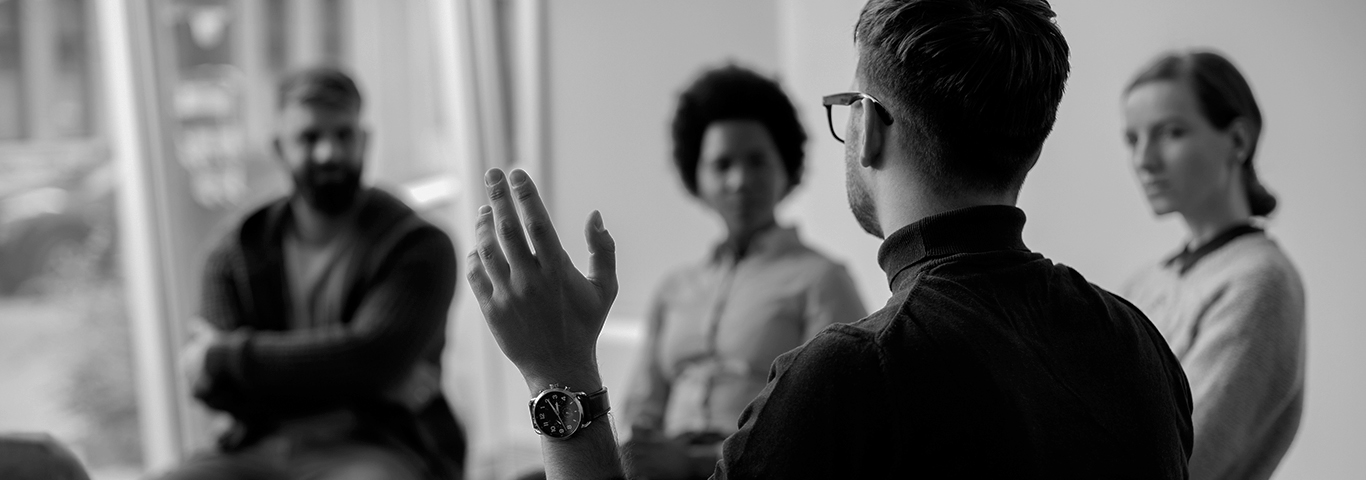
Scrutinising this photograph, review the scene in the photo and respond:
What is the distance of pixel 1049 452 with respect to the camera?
0.96 metres

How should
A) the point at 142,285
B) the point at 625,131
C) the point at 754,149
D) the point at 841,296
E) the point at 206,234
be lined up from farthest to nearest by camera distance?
1. the point at 625,131
2. the point at 206,234
3. the point at 142,285
4. the point at 754,149
5. the point at 841,296

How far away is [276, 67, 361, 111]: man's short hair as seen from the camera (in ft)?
8.43

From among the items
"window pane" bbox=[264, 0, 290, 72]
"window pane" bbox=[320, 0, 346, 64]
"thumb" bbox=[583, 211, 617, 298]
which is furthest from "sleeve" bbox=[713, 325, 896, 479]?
"window pane" bbox=[320, 0, 346, 64]

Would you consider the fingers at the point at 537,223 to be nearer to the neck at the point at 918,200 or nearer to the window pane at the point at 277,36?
the neck at the point at 918,200

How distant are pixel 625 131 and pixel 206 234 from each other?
1724 mm

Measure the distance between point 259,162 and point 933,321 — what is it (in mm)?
3132

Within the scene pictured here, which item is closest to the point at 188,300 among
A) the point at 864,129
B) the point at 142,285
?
the point at 142,285

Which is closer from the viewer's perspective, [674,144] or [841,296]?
[841,296]

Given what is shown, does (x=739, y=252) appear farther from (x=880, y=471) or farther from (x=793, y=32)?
(x=880, y=471)

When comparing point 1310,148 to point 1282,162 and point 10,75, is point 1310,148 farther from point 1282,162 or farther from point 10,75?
point 10,75

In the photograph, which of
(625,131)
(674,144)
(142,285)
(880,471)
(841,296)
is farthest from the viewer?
(625,131)

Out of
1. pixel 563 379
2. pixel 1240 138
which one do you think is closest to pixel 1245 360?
pixel 1240 138

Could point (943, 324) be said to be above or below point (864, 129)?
below

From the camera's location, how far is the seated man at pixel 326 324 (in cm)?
240
